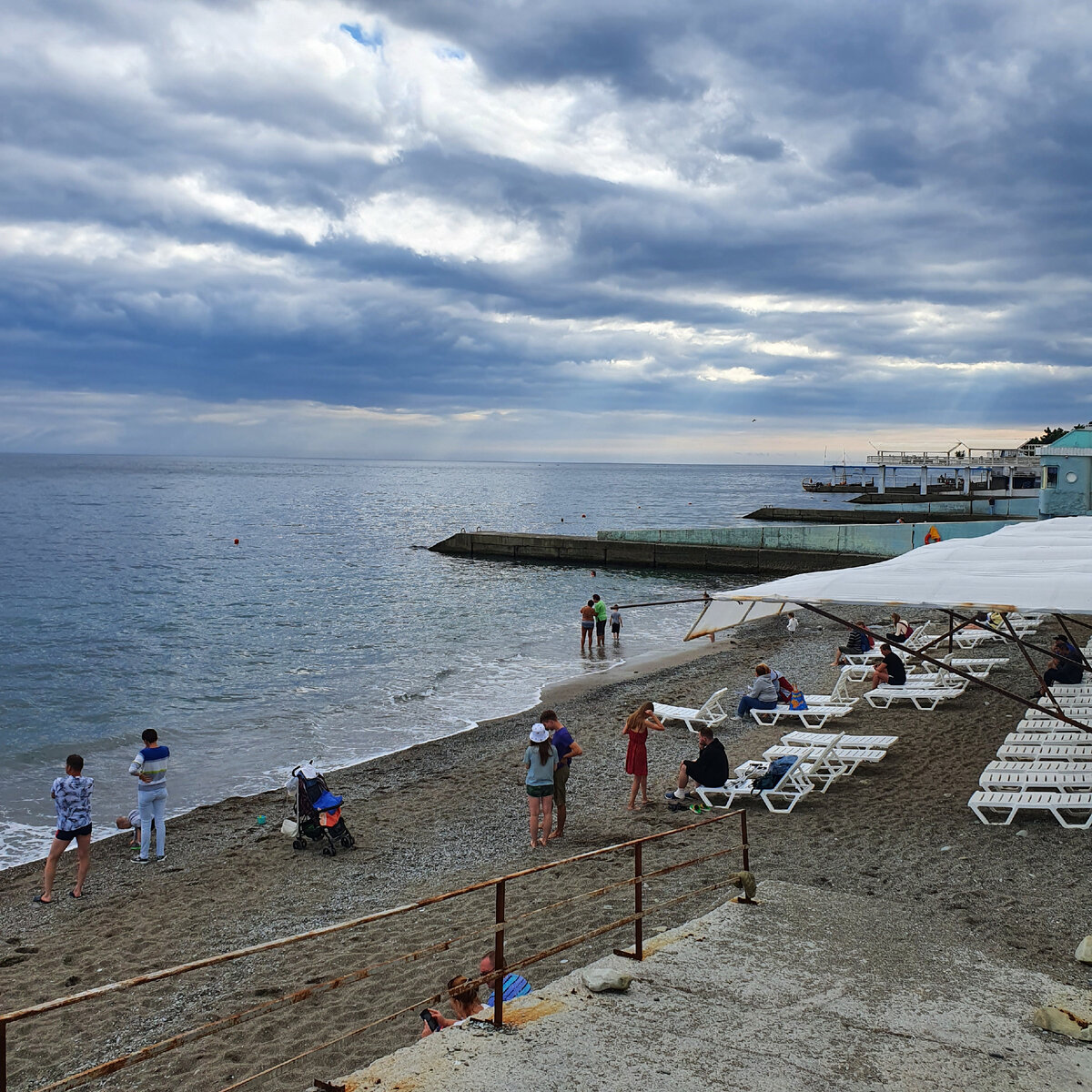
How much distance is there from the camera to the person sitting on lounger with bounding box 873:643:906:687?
1555 cm

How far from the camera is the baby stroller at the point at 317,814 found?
1061cm

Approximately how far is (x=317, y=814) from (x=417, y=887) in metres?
2.17

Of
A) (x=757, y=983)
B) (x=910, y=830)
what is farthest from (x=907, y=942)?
(x=910, y=830)

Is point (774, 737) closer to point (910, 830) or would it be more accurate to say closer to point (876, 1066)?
point (910, 830)

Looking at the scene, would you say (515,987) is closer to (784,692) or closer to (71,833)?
(71,833)

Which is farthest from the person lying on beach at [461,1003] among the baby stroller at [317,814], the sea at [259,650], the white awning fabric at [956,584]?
the sea at [259,650]

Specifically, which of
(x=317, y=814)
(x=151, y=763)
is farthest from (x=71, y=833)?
(x=317, y=814)

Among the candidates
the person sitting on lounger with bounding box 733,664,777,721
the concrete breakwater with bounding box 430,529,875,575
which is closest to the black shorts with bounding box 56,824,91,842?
the person sitting on lounger with bounding box 733,664,777,721

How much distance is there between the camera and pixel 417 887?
364 inches

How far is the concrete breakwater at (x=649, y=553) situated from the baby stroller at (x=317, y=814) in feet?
92.5

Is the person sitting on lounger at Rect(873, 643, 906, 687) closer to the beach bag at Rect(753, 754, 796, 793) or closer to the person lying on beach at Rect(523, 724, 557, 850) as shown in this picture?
the beach bag at Rect(753, 754, 796, 793)

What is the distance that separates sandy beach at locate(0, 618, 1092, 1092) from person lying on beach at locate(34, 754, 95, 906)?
289 millimetres

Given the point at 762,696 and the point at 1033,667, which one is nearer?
the point at 1033,667

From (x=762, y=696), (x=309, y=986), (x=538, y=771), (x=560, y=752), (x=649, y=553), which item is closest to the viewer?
(x=309, y=986)
